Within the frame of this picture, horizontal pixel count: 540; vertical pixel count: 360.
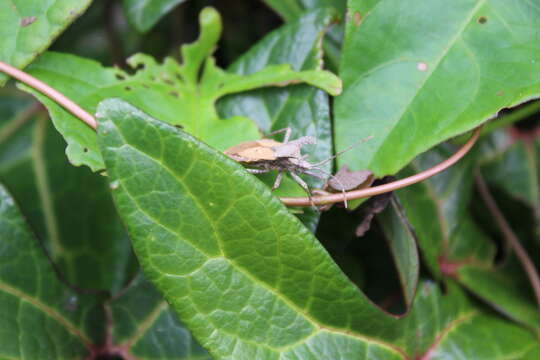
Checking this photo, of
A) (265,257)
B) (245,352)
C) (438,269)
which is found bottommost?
(438,269)

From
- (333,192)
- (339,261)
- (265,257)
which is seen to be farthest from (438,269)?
(265,257)

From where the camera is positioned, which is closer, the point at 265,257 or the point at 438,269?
the point at 265,257

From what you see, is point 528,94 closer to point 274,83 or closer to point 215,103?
point 274,83

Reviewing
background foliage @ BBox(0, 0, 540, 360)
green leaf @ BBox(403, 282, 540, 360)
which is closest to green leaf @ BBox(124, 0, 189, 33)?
background foliage @ BBox(0, 0, 540, 360)

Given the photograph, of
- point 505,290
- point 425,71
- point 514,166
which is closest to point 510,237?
point 505,290

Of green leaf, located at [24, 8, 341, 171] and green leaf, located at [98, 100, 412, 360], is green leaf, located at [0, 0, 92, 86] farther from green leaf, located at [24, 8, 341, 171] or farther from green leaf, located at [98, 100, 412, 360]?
green leaf, located at [98, 100, 412, 360]

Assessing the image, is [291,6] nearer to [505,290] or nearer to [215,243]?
[215,243]
